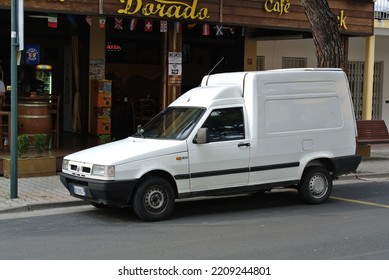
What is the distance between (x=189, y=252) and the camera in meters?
6.47

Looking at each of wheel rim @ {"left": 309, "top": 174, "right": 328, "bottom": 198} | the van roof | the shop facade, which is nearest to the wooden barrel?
the shop facade

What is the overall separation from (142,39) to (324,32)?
8.00 m

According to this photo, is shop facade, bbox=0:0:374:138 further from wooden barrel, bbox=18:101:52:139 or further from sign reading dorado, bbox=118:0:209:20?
wooden barrel, bbox=18:101:52:139

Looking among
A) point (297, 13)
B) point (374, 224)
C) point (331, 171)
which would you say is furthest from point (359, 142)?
point (374, 224)

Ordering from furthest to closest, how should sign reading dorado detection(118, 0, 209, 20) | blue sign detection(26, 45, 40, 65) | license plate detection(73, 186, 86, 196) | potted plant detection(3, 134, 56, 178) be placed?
blue sign detection(26, 45, 40, 65) → sign reading dorado detection(118, 0, 209, 20) → potted plant detection(3, 134, 56, 178) → license plate detection(73, 186, 86, 196)

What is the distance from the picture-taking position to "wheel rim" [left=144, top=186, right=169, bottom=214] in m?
8.13

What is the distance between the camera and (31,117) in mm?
12727

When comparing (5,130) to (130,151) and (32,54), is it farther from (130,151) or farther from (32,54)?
(130,151)

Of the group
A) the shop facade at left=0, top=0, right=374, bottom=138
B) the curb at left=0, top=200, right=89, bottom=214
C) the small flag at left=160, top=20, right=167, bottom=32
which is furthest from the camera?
the small flag at left=160, top=20, right=167, bottom=32

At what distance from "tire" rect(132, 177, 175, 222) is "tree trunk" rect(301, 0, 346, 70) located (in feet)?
19.5

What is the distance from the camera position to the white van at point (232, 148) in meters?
8.09

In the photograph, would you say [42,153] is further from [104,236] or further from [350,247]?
[350,247]

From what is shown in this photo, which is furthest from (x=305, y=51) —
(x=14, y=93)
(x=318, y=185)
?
(x=14, y=93)

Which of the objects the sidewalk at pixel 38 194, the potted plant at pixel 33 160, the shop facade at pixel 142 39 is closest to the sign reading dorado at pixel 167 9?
the shop facade at pixel 142 39
